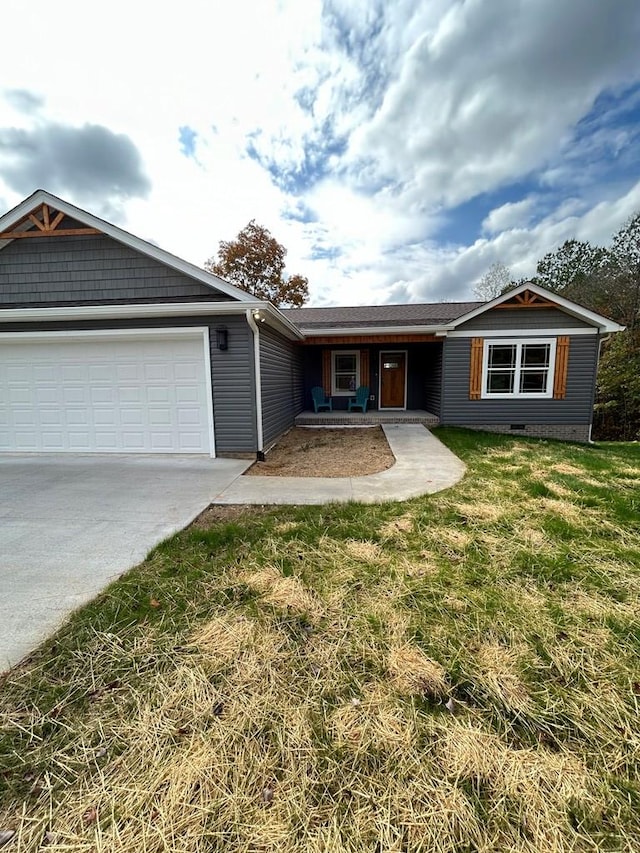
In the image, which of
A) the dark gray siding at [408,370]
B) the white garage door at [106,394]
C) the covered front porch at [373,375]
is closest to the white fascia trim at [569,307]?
the dark gray siding at [408,370]

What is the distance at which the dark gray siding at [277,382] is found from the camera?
673 cm

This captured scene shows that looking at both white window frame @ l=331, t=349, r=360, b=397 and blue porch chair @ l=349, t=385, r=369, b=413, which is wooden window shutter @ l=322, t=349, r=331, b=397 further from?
blue porch chair @ l=349, t=385, r=369, b=413

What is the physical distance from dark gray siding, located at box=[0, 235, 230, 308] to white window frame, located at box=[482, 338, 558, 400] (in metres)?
6.42

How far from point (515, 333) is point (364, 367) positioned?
4.42 m

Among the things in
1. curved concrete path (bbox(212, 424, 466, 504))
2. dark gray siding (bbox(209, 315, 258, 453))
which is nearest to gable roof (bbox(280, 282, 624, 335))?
dark gray siding (bbox(209, 315, 258, 453))

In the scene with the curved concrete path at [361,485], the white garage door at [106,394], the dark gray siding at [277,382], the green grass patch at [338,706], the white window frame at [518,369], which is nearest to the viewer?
the green grass patch at [338,706]

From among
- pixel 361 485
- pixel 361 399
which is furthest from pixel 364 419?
pixel 361 485

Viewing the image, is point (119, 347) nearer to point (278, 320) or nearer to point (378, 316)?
point (278, 320)

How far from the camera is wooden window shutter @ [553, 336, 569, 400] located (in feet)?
28.1

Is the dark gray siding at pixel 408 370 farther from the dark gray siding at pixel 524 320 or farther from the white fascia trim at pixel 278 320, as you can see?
the white fascia trim at pixel 278 320

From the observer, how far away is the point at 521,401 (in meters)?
8.91

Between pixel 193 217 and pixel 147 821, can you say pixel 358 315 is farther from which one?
pixel 147 821

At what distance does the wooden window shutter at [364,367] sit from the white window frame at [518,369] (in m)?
3.71

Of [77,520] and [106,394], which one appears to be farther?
[106,394]
